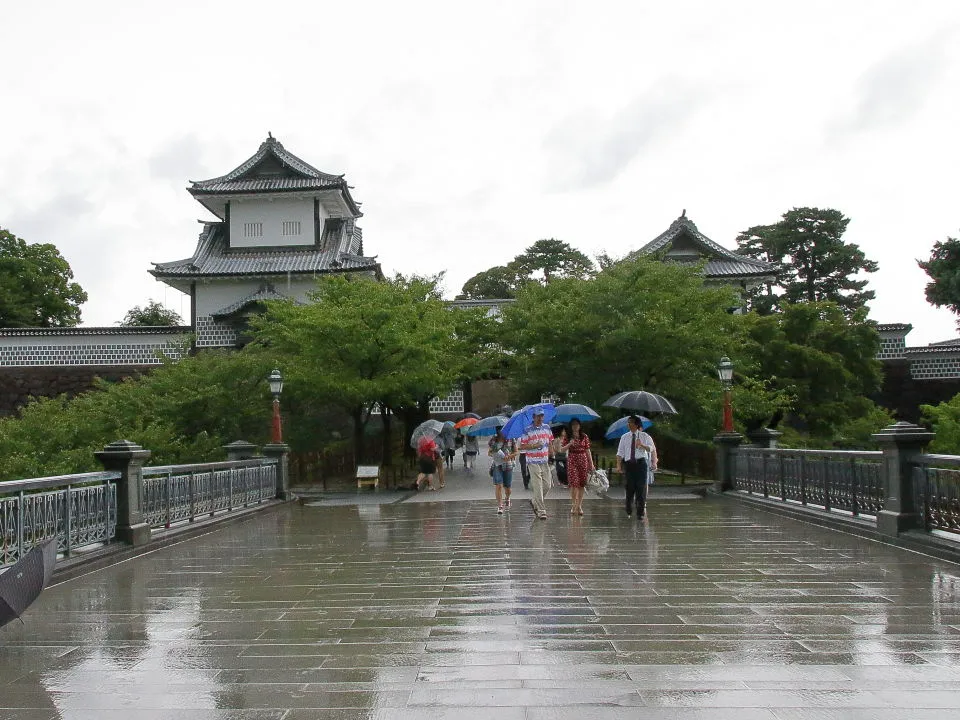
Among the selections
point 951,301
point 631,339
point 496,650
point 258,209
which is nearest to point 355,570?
point 496,650

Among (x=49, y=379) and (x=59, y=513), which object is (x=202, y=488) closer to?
(x=59, y=513)

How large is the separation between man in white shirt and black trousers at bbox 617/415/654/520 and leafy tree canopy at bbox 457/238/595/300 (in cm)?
4510

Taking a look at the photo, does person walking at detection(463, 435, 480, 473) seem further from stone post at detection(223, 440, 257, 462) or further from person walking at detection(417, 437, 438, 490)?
stone post at detection(223, 440, 257, 462)

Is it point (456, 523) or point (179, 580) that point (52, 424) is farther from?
point (179, 580)

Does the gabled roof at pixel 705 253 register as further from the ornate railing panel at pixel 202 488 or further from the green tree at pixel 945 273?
the ornate railing panel at pixel 202 488

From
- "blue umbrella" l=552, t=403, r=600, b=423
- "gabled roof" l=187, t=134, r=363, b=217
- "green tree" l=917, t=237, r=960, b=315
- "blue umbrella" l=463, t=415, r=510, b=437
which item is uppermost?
"gabled roof" l=187, t=134, r=363, b=217

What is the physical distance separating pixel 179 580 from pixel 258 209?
3623 cm

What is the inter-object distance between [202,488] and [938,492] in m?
10.4

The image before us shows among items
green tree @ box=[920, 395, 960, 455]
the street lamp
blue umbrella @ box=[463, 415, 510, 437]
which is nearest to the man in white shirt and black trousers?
the street lamp

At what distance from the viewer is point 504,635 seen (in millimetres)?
6176

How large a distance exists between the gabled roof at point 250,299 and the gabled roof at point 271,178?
478cm

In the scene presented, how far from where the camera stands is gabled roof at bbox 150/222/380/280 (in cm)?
4119

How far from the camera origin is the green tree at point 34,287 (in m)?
48.4

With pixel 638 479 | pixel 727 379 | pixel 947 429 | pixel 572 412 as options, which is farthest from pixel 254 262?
pixel 638 479
